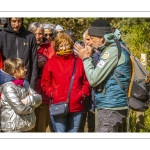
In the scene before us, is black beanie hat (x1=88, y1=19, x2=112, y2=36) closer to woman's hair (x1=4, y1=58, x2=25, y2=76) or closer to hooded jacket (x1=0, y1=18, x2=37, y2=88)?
woman's hair (x1=4, y1=58, x2=25, y2=76)

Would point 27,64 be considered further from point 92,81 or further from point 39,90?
point 92,81

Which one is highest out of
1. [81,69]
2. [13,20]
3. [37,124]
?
[13,20]

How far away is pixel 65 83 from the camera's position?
5875 millimetres

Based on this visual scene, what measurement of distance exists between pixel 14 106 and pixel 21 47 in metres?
1.26

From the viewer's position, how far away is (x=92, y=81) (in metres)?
5.31

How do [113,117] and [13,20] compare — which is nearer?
[113,117]

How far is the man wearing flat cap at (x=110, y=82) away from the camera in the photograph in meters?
5.28

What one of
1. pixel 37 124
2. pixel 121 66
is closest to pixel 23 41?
pixel 37 124

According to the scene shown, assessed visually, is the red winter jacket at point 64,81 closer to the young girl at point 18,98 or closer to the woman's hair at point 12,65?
the young girl at point 18,98

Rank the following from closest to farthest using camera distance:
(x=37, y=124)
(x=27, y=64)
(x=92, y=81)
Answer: (x=92, y=81) → (x=27, y=64) → (x=37, y=124)

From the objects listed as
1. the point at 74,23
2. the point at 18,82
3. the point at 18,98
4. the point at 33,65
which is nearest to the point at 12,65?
the point at 18,82

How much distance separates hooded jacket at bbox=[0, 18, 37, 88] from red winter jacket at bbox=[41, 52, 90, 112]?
1.40ft

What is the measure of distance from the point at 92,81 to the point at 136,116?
6.76ft

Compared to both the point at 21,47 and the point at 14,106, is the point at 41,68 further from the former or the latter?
the point at 14,106
